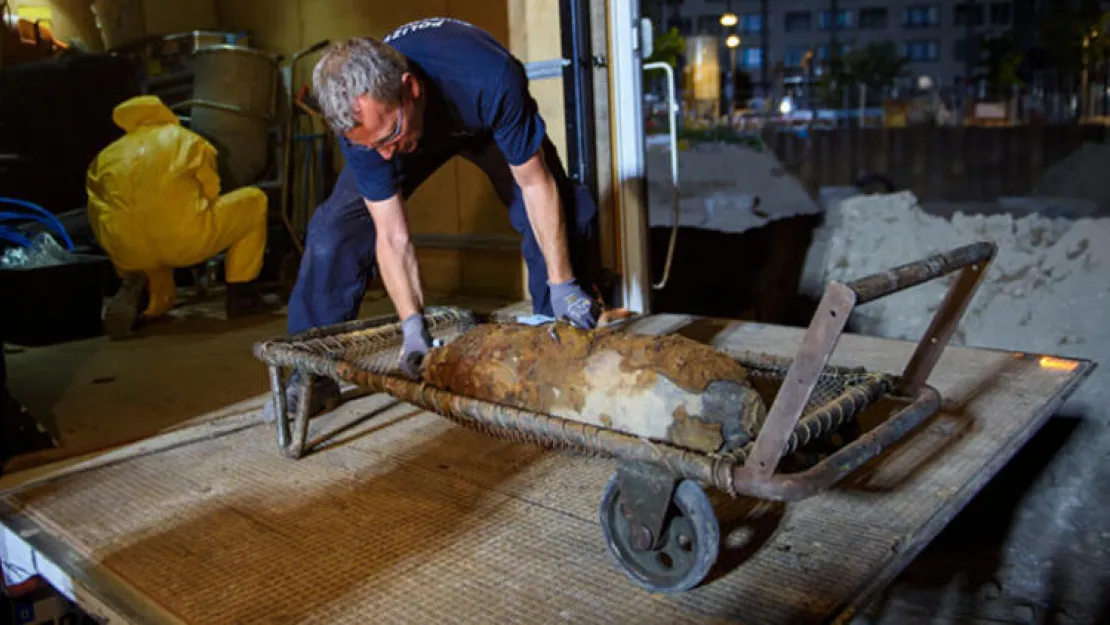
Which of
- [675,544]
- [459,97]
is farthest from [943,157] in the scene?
[675,544]

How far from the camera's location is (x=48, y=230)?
5137 millimetres

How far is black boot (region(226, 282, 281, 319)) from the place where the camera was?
5.07 meters

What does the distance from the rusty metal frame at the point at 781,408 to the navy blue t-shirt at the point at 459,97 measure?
528mm

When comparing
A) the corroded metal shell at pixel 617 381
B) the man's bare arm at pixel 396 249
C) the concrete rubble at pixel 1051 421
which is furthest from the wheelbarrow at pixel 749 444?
the concrete rubble at pixel 1051 421

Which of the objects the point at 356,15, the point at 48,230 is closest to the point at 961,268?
the point at 356,15

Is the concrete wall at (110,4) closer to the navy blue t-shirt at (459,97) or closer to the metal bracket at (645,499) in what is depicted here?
the navy blue t-shirt at (459,97)

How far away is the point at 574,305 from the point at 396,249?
1.99ft

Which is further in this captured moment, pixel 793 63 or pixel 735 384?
pixel 793 63

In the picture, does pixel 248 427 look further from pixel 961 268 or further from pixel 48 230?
pixel 48 230

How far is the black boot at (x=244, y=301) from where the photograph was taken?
5070mm

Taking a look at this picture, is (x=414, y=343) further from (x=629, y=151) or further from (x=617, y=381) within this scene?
(x=629, y=151)

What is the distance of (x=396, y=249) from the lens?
2.74 m

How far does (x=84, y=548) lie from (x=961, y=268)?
87.0 inches

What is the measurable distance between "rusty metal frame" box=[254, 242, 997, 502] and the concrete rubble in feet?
5.44
